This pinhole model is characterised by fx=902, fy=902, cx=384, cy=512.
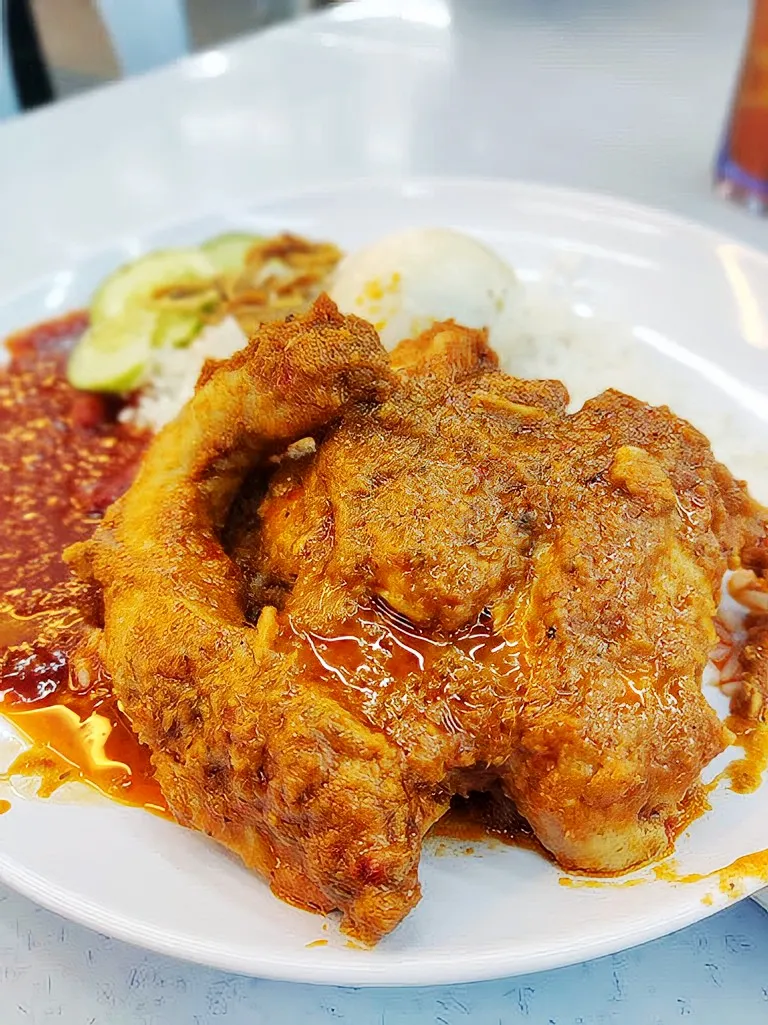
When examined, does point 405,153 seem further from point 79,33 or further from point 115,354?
point 79,33

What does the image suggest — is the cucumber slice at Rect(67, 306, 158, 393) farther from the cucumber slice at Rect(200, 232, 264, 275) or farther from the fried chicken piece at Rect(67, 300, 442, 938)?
the fried chicken piece at Rect(67, 300, 442, 938)

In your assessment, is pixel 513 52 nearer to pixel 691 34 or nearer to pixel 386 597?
pixel 691 34

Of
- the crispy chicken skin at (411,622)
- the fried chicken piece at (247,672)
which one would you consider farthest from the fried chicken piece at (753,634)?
the fried chicken piece at (247,672)

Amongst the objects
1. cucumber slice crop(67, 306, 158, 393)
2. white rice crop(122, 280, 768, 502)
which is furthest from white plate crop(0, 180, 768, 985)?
cucumber slice crop(67, 306, 158, 393)

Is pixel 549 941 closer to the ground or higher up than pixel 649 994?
higher up

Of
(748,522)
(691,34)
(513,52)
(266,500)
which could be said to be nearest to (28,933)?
(266,500)

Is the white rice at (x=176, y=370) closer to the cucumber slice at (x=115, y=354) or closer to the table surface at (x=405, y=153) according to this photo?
the cucumber slice at (x=115, y=354)
